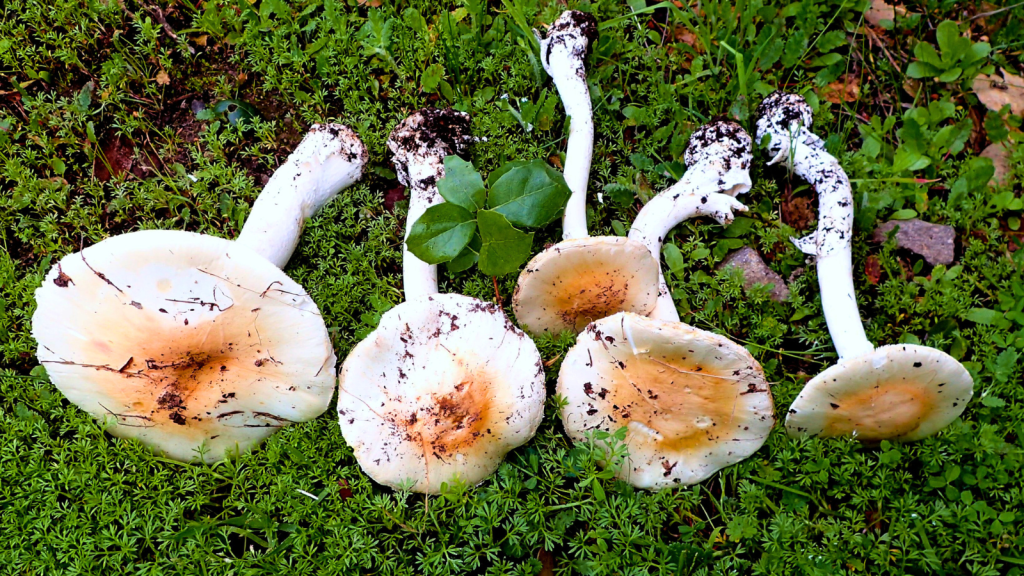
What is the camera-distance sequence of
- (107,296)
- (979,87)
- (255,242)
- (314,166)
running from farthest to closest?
(979,87)
(314,166)
(255,242)
(107,296)

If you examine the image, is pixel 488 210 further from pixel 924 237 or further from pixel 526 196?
pixel 924 237

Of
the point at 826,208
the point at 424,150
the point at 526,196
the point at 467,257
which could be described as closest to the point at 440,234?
the point at 467,257

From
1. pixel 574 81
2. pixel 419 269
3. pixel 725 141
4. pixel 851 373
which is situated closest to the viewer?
pixel 851 373

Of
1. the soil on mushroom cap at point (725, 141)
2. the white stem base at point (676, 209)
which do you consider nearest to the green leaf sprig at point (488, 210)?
the white stem base at point (676, 209)

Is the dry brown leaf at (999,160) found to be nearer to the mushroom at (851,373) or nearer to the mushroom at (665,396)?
the mushroom at (851,373)

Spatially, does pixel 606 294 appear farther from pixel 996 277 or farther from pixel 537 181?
pixel 996 277

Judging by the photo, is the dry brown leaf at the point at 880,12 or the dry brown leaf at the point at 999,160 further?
the dry brown leaf at the point at 880,12

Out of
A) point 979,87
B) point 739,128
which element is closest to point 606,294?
point 739,128

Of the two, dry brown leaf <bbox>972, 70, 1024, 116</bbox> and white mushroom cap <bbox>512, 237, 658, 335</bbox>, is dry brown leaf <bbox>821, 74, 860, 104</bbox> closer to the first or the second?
dry brown leaf <bbox>972, 70, 1024, 116</bbox>
